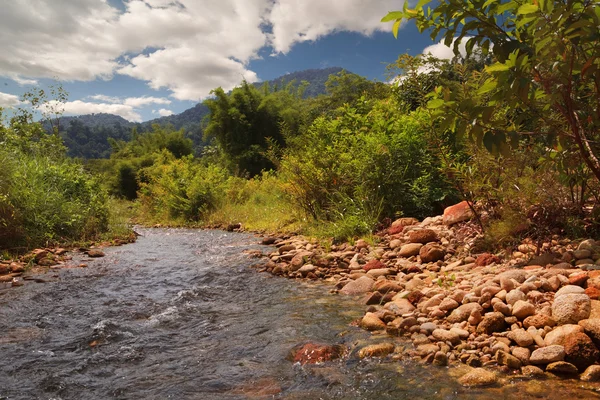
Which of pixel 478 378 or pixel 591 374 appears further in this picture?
pixel 478 378

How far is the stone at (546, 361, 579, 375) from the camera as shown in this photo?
2436 mm

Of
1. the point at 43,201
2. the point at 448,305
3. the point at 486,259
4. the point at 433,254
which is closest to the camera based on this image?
the point at 448,305

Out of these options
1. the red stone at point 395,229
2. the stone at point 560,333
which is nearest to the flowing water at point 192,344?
the stone at point 560,333

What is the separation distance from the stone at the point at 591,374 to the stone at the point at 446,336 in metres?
0.77

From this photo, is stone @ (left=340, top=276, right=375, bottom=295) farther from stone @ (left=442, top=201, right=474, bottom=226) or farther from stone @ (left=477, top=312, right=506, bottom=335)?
stone @ (left=442, top=201, right=474, bottom=226)

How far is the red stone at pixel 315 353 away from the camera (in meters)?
2.97

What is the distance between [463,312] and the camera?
323cm

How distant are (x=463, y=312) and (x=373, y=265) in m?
2.06

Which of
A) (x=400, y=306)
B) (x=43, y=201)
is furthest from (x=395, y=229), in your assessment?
(x=43, y=201)

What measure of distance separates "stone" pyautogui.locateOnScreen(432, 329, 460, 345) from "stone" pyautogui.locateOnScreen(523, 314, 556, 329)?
0.49 meters

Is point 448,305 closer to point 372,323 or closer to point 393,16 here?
point 372,323

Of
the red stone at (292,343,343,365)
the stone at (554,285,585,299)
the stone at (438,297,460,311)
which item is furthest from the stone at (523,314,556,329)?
the red stone at (292,343,343,365)

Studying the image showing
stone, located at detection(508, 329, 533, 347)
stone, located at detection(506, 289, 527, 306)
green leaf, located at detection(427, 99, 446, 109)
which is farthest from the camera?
stone, located at detection(506, 289, 527, 306)

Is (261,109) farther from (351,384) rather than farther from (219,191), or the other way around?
(351,384)
